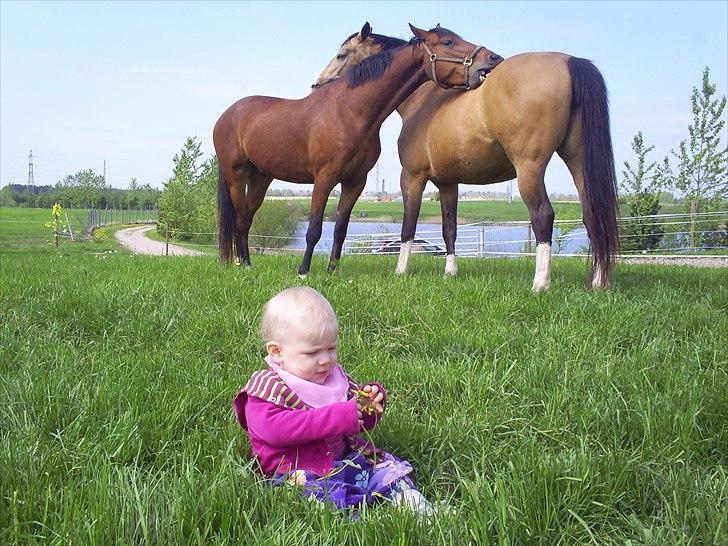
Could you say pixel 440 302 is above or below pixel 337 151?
below

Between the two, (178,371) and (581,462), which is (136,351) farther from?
(581,462)

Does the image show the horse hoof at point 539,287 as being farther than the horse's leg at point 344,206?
No

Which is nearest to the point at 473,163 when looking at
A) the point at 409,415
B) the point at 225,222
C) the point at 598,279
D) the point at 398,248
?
the point at 598,279

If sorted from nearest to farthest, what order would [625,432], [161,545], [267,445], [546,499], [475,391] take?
1. [161,545]
2. [546,499]
3. [267,445]
4. [625,432]
5. [475,391]

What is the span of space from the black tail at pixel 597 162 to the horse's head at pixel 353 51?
285 centimetres

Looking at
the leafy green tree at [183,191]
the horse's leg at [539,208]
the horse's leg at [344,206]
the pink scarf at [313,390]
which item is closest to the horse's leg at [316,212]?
the horse's leg at [344,206]

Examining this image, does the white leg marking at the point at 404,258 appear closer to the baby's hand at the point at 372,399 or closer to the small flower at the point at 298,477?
the baby's hand at the point at 372,399

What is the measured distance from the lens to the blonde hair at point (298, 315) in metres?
1.92

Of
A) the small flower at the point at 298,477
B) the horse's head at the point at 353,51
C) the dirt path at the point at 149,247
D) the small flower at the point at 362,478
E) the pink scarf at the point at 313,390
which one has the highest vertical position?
the horse's head at the point at 353,51

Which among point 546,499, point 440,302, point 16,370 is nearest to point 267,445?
point 546,499

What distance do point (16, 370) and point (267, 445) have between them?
67.3 inches

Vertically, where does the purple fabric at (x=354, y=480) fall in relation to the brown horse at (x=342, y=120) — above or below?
below

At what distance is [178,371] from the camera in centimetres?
293

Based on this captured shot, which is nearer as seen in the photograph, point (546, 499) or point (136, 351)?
point (546, 499)
